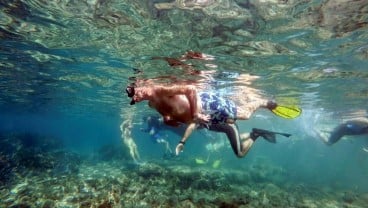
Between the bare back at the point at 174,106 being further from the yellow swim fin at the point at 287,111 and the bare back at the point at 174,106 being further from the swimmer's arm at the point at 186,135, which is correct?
the yellow swim fin at the point at 287,111

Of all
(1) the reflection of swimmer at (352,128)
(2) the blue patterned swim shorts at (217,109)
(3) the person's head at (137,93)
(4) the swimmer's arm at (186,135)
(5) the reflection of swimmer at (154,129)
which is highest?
(3) the person's head at (137,93)

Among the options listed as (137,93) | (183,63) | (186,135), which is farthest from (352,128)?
(137,93)

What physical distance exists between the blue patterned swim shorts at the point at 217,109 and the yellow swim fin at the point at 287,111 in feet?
5.67

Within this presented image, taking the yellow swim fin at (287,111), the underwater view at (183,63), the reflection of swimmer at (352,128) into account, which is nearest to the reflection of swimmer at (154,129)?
the underwater view at (183,63)

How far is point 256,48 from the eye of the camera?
41.6ft

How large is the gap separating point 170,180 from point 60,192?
597cm

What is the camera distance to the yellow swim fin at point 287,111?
1032 cm

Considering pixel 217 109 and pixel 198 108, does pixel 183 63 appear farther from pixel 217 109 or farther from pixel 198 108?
pixel 198 108

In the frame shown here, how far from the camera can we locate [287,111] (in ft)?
34.8

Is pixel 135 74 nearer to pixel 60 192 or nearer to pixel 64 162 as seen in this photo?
pixel 60 192

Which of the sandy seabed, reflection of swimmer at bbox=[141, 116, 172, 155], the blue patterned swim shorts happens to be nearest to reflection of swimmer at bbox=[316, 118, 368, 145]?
the sandy seabed

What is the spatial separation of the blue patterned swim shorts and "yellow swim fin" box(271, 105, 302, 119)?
1.73m

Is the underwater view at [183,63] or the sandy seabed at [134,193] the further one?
the sandy seabed at [134,193]

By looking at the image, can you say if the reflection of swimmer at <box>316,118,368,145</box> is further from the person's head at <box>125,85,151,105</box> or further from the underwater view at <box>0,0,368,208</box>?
the person's head at <box>125,85,151,105</box>
